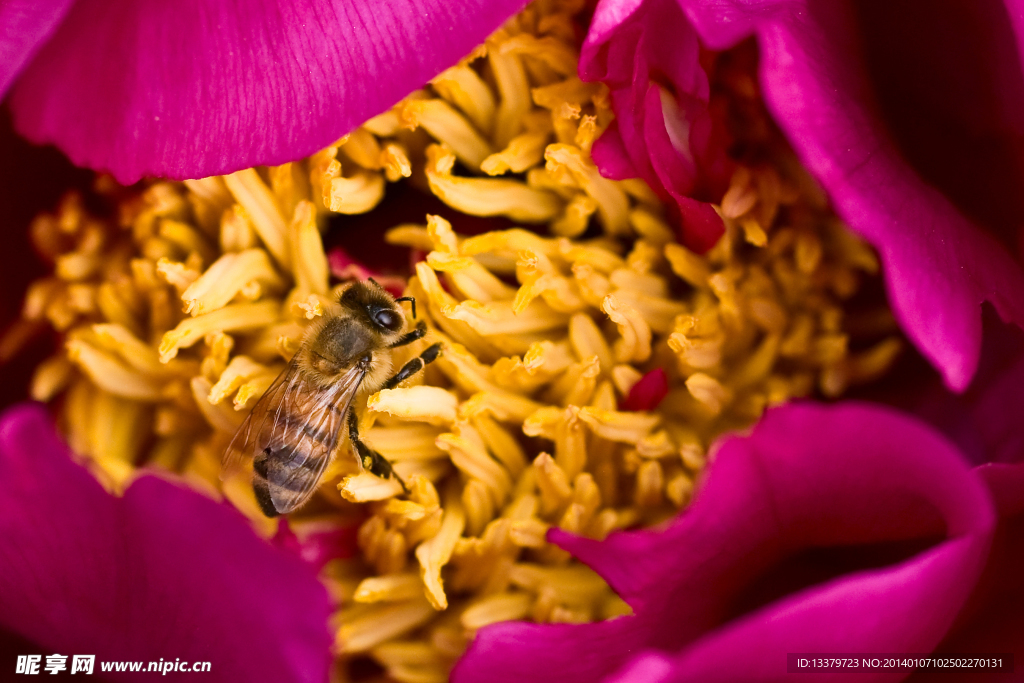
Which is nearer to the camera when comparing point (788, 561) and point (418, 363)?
point (788, 561)

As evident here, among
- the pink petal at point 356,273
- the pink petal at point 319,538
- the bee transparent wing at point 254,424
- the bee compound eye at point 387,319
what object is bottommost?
the pink petal at point 319,538

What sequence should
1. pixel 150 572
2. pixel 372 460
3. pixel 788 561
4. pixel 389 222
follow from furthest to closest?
pixel 389 222, pixel 372 460, pixel 788 561, pixel 150 572

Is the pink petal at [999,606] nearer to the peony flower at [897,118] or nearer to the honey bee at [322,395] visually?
the peony flower at [897,118]

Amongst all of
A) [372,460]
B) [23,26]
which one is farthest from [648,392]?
[23,26]

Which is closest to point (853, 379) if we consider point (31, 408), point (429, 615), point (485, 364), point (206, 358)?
point (485, 364)

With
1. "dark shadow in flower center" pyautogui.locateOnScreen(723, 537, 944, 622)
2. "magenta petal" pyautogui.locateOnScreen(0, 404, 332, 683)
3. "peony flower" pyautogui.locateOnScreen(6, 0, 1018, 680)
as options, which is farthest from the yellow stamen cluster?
"magenta petal" pyautogui.locateOnScreen(0, 404, 332, 683)

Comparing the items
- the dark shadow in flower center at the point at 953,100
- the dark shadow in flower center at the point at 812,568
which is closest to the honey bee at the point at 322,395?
the dark shadow in flower center at the point at 812,568

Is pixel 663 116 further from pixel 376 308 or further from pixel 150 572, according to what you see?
pixel 150 572
